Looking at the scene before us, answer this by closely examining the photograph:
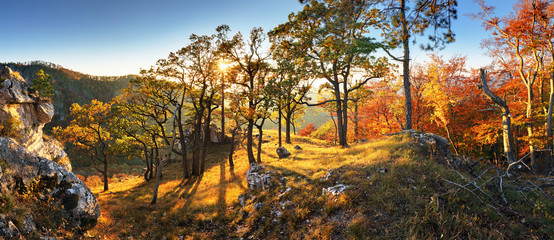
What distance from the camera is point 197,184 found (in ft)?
68.7

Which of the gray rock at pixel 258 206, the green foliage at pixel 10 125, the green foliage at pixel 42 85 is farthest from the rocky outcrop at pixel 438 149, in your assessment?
the green foliage at pixel 42 85

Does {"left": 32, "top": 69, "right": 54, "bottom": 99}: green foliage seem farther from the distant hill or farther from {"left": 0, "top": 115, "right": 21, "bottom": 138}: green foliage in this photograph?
the distant hill

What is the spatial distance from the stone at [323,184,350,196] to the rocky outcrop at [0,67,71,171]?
22023 millimetres

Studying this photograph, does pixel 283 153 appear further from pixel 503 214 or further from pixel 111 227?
pixel 503 214

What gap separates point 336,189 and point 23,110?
24641mm

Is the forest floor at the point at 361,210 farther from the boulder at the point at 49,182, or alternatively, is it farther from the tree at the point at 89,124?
the tree at the point at 89,124

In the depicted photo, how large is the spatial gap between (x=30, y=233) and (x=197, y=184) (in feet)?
47.7

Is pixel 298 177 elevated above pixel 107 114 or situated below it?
below

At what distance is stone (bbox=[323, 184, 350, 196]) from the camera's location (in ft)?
28.7

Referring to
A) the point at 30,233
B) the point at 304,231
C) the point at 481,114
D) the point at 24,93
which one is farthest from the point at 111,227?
the point at 481,114

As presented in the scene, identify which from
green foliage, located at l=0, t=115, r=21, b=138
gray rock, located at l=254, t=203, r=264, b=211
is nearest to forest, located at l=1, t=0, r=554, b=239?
gray rock, located at l=254, t=203, r=264, b=211

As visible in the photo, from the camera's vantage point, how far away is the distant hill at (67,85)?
98500mm

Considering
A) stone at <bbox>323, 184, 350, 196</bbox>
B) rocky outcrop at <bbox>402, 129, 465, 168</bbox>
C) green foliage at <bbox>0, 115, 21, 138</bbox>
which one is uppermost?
green foliage at <bbox>0, 115, 21, 138</bbox>

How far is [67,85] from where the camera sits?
10756 centimetres
